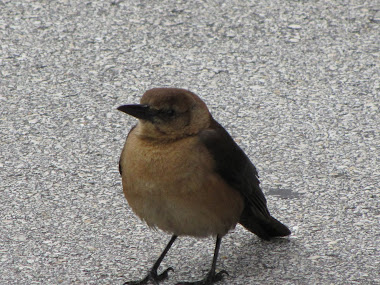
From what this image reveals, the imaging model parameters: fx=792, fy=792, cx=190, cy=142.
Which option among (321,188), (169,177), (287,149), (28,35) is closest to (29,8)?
(28,35)

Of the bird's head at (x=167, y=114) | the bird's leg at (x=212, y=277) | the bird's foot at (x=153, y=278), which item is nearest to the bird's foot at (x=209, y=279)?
the bird's leg at (x=212, y=277)

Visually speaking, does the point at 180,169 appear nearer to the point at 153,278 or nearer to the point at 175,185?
the point at 175,185

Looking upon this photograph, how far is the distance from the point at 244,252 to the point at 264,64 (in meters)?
2.70

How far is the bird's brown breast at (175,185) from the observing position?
4078mm

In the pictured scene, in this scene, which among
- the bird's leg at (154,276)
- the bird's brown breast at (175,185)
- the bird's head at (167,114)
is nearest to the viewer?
the bird's brown breast at (175,185)

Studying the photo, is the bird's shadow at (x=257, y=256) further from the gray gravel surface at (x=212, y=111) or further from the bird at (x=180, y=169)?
the bird at (x=180, y=169)

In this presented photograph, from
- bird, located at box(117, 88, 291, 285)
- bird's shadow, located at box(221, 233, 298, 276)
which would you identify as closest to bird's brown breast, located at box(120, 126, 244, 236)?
bird, located at box(117, 88, 291, 285)

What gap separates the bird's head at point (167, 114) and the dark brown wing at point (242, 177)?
0.10 metres

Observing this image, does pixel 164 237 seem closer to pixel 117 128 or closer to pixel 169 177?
pixel 169 177

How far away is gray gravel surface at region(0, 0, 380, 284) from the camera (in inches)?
184

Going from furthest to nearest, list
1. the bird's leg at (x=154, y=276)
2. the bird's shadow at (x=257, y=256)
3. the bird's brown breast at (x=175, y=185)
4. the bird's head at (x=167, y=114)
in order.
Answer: the bird's shadow at (x=257, y=256)
the bird's leg at (x=154, y=276)
the bird's head at (x=167, y=114)
the bird's brown breast at (x=175, y=185)

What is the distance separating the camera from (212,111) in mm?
6438

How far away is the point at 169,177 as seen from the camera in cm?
407

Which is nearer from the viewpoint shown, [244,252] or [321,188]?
[244,252]
